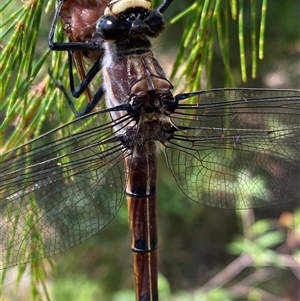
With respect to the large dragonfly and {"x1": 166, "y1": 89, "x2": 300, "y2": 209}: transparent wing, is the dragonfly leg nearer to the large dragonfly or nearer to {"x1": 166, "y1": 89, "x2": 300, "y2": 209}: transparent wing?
the large dragonfly

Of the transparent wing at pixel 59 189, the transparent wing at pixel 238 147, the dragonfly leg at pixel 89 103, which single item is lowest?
the transparent wing at pixel 59 189

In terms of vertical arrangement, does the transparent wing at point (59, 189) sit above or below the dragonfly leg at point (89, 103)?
below

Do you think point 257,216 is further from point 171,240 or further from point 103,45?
point 103,45

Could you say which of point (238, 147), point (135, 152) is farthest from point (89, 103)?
point (238, 147)

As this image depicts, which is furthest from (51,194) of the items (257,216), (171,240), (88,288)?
(257,216)

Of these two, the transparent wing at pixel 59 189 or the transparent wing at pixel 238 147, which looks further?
the transparent wing at pixel 238 147

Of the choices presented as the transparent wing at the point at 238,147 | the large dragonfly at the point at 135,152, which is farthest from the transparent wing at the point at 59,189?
the transparent wing at the point at 238,147

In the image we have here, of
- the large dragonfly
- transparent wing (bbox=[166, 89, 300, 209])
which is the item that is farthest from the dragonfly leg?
transparent wing (bbox=[166, 89, 300, 209])

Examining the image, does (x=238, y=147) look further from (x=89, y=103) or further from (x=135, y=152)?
(x=89, y=103)

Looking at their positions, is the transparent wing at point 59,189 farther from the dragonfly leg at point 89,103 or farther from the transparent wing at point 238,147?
the transparent wing at point 238,147
